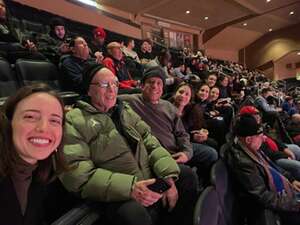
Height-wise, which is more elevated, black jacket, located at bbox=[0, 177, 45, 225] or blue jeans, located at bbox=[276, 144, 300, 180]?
black jacket, located at bbox=[0, 177, 45, 225]

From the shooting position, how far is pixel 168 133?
186 cm

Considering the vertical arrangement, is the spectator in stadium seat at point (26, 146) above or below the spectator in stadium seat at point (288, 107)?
above

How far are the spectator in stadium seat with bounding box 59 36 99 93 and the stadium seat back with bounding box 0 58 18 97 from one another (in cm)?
45

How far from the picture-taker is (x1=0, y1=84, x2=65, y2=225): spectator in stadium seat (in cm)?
78

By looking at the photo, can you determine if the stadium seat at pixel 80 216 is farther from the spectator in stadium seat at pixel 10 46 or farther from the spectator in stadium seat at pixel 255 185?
the spectator in stadium seat at pixel 10 46

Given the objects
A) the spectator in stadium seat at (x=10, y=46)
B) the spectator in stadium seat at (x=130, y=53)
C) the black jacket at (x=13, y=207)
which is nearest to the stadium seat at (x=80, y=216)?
the black jacket at (x=13, y=207)

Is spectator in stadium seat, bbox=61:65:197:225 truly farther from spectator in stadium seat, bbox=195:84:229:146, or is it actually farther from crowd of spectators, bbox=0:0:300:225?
spectator in stadium seat, bbox=195:84:229:146

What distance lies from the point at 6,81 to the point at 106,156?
1.22m

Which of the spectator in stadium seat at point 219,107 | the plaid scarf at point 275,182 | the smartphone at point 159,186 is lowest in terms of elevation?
the plaid scarf at point 275,182

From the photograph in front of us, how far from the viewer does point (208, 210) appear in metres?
1.15

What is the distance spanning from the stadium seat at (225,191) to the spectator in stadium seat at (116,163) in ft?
0.44

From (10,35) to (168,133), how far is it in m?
1.86

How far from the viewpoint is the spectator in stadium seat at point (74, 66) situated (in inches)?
96.0

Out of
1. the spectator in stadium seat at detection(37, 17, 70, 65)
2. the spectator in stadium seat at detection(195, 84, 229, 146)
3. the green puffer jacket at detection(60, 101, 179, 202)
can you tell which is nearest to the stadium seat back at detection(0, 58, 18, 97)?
the spectator in stadium seat at detection(37, 17, 70, 65)
